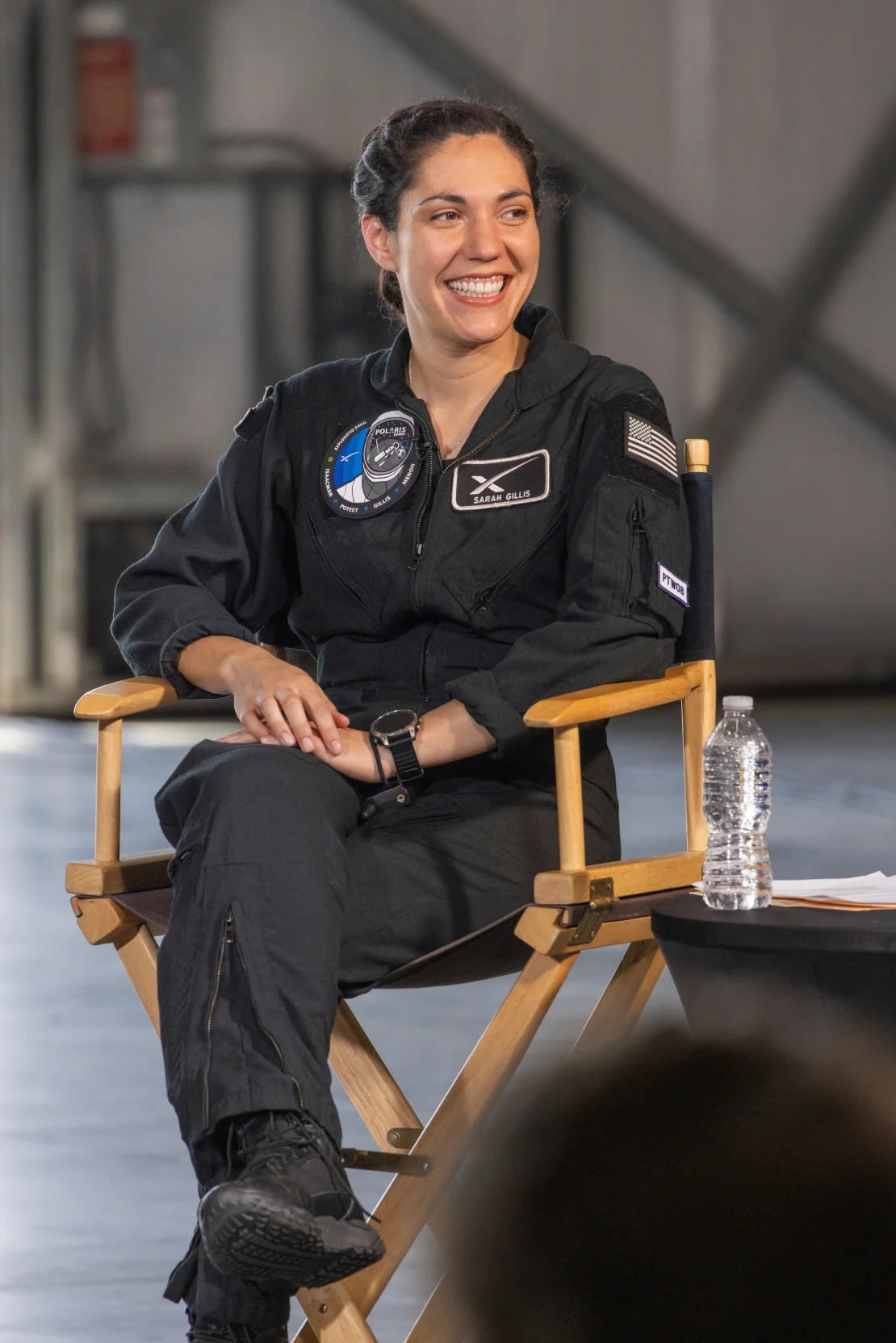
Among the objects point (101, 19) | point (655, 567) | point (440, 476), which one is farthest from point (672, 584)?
point (101, 19)

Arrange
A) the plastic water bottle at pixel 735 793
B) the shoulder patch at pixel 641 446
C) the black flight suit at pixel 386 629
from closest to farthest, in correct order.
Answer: the black flight suit at pixel 386 629 < the plastic water bottle at pixel 735 793 < the shoulder patch at pixel 641 446

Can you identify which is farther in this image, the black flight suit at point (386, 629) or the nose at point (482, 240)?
the nose at point (482, 240)

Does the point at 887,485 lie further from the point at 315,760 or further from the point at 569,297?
the point at 315,760

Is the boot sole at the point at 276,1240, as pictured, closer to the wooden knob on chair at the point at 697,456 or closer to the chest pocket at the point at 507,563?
the chest pocket at the point at 507,563

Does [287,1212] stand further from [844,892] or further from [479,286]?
[479,286]

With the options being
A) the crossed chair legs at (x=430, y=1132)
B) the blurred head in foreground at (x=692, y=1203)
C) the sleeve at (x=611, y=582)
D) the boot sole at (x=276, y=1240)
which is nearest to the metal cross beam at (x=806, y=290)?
the sleeve at (x=611, y=582)

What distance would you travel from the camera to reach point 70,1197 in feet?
8.33

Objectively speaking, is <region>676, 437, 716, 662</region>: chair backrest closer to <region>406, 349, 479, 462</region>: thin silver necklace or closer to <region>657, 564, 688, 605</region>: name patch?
<region>657, 564, 688, 605</region>: name patch

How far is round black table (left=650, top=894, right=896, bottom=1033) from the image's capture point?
172 centimetres

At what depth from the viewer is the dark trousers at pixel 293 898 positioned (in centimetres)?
173

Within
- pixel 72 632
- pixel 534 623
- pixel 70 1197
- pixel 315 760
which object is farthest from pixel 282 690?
pixel 72 632

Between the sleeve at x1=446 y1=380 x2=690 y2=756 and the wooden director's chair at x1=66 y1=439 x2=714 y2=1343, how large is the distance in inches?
1.6

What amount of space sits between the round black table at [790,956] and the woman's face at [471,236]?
27.6 inches

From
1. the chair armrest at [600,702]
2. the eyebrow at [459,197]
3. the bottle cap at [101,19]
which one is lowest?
the chair armrest at [600,702]
